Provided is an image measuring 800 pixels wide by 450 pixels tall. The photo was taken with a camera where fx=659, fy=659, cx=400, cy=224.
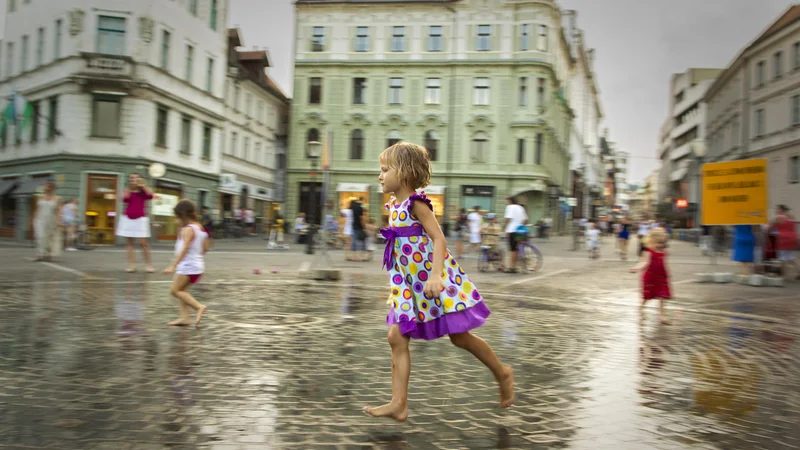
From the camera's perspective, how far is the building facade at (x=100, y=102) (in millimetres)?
27297

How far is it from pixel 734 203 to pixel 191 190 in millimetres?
24843

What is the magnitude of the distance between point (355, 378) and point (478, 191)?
39688mm

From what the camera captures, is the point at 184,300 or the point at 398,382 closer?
the point at 398,382

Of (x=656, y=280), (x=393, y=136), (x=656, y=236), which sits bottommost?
(x=656, y=280)

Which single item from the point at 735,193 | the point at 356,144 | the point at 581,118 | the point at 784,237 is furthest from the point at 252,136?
the point at 581,118

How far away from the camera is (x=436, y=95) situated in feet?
148

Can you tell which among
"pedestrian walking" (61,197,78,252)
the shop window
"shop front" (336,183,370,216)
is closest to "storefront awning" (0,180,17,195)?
the shop window

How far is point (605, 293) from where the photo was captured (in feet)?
40.0

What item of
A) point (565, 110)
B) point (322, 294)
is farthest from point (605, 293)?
point (565, 110)

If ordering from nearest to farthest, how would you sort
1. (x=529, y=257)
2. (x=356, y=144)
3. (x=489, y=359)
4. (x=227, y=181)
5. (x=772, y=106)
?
(x=489, y=359)
(x=529, y=257)
(x=227, y=181)
(x=772, y=106)
(x=356, y=144)

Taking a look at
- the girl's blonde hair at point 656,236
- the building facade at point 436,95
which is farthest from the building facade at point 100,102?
the girl's blonde hair at point 656,236

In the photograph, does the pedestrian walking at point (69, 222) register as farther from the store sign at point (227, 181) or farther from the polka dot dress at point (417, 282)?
the polka dot dress at point (417, 282)

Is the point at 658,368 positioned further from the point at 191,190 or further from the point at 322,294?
the point at 191,190

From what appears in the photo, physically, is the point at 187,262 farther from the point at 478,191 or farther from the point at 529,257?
the point at 478,191
